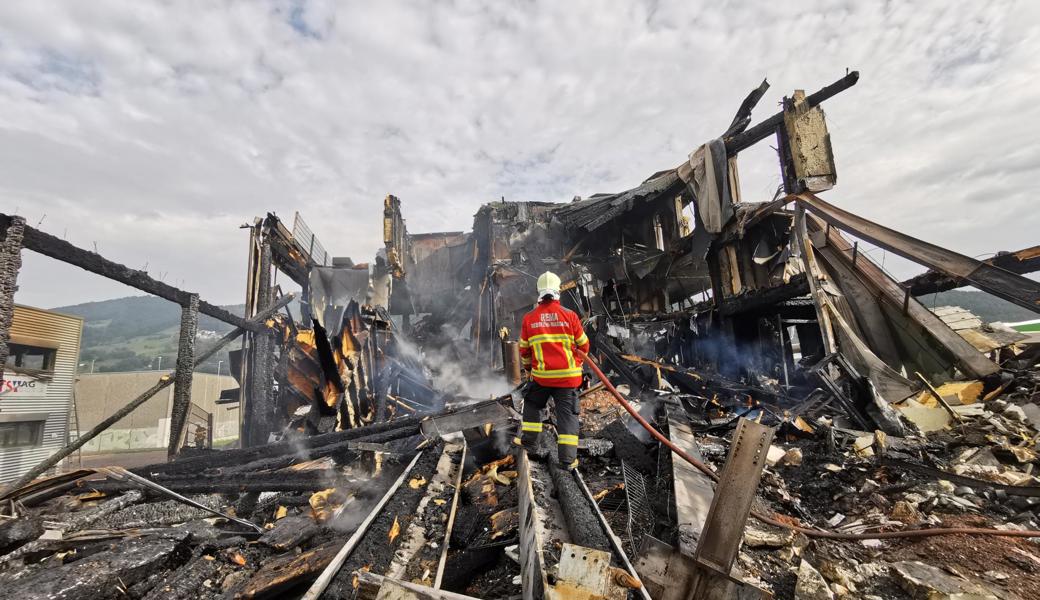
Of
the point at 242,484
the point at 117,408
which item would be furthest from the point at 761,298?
the point at 117,408

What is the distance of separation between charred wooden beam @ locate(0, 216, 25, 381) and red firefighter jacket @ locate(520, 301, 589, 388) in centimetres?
467

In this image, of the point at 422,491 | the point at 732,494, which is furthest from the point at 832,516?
the point at 422,491

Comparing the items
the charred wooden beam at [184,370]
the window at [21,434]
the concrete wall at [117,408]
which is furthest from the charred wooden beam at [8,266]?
the concrete wall at [117,408]

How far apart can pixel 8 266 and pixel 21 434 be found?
20781 mm

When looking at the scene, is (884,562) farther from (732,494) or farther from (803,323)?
(803,323)

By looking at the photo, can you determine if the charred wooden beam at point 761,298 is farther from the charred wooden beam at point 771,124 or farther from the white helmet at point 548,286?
the white helmet at point 548,286

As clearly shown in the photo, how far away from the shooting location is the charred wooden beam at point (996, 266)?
5.02 meters

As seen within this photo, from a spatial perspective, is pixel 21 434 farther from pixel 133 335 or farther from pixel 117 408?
pixel 133 335

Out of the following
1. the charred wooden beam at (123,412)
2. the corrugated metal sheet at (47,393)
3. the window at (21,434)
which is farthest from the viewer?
the corrugated metal sheet at (47,393)

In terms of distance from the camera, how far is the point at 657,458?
430 centimetres

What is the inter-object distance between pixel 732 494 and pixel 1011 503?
3111 mm

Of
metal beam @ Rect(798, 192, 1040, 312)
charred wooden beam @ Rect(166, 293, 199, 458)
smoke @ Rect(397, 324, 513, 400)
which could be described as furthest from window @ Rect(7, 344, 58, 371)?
metal beam @ Rect(798, 192, 1040, 312)

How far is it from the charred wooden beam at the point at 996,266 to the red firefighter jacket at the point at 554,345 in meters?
5.21

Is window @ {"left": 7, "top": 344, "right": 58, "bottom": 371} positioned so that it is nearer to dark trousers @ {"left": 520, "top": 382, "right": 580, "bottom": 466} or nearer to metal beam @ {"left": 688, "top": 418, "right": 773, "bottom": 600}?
dark trousers @ {"left": 520, "top": 382, "right": 580, "bottom": 466}
